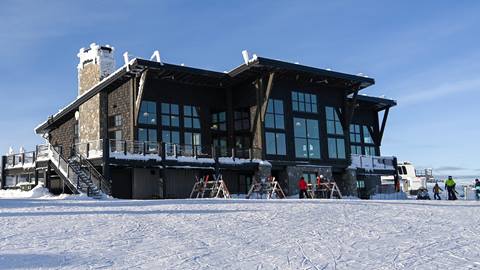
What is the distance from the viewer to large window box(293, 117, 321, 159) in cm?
3145

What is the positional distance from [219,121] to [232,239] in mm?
21739

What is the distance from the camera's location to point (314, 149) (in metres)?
32.1

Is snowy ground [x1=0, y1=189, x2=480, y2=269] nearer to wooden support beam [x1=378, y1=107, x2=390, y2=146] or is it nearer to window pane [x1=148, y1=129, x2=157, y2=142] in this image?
window pane [x1=148, y1=129, x2=157, y2=142]

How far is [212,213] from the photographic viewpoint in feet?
42.7

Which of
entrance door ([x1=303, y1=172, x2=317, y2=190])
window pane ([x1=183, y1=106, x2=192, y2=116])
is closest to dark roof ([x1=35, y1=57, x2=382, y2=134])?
window pane ([x1=183, y1=106, x2=192, y2=116])

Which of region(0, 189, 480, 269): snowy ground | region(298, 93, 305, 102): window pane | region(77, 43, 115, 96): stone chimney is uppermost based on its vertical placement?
region(77, 43, 115, 96): stone chimney

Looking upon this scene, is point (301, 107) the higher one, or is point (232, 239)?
point (301, 107)

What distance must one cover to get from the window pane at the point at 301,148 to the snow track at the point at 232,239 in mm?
17038

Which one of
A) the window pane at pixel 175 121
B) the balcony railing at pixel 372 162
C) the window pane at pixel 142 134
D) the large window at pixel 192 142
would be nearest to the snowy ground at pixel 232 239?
the window pane at pixel 142 134

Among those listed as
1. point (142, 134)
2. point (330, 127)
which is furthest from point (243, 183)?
point (142, 134)

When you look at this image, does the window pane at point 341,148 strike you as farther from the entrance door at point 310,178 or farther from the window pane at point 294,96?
the window pane at point 294,96

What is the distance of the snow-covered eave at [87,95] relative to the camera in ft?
87.9

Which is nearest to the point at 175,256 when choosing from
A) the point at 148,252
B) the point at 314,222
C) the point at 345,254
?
the point at 148,252

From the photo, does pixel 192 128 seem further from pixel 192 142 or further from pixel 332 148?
pixel 332 148
